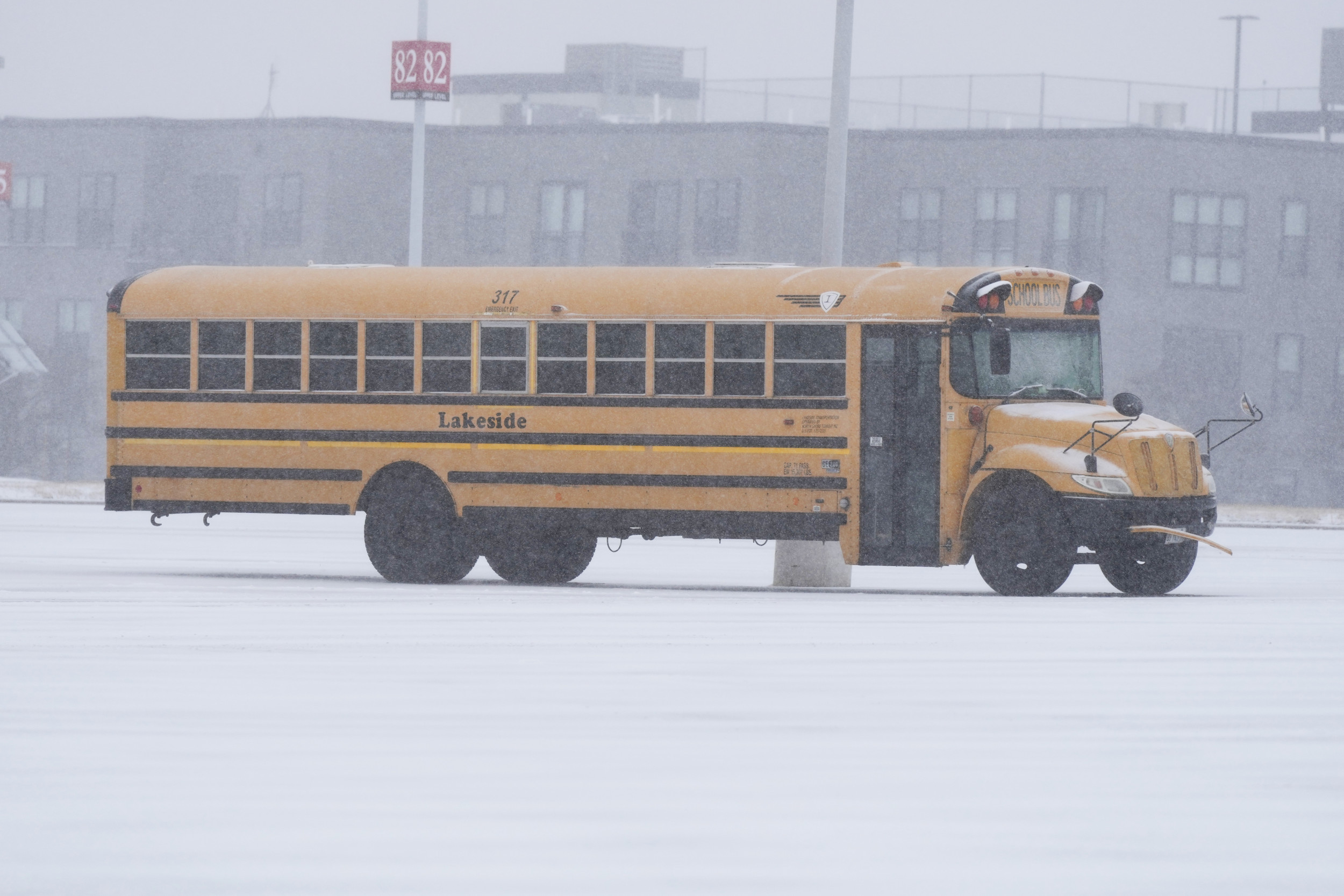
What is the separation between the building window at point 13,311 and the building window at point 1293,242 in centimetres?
3956

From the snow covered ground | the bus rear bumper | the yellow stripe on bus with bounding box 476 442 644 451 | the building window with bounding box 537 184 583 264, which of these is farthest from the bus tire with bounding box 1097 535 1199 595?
the building window with bounding box 537 184 583 264

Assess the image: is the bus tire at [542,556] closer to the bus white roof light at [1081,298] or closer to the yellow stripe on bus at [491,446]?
the yellow stripe on bus at [491,446]

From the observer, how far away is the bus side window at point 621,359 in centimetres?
2244

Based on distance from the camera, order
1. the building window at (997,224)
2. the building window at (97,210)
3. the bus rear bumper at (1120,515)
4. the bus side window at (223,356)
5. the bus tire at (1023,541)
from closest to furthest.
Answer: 1. the bus rear bumper at (1120,515)
2. the bus tire at (1023,541)
3. the bus side window at (223,356)
4. the building window at (997,224)
5. the building window at (97,210)

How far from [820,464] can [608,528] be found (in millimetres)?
2006

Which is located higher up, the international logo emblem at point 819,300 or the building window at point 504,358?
the international logo emblem at point 819,300

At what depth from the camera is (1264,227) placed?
240ft

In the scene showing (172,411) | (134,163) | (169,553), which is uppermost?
(134,163)

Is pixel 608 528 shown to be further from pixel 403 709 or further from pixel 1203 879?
pixel 1203 879

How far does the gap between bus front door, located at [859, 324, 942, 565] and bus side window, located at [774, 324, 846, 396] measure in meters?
0.23

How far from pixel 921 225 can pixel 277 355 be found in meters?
52.2

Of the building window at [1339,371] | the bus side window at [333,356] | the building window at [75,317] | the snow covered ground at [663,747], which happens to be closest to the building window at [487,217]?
the building window at [75,317]

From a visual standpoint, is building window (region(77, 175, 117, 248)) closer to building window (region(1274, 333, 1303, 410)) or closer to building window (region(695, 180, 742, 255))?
building window (region(695, 180, 742, 255))

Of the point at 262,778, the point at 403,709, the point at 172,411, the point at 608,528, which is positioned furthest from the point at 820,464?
the point at 262,778
